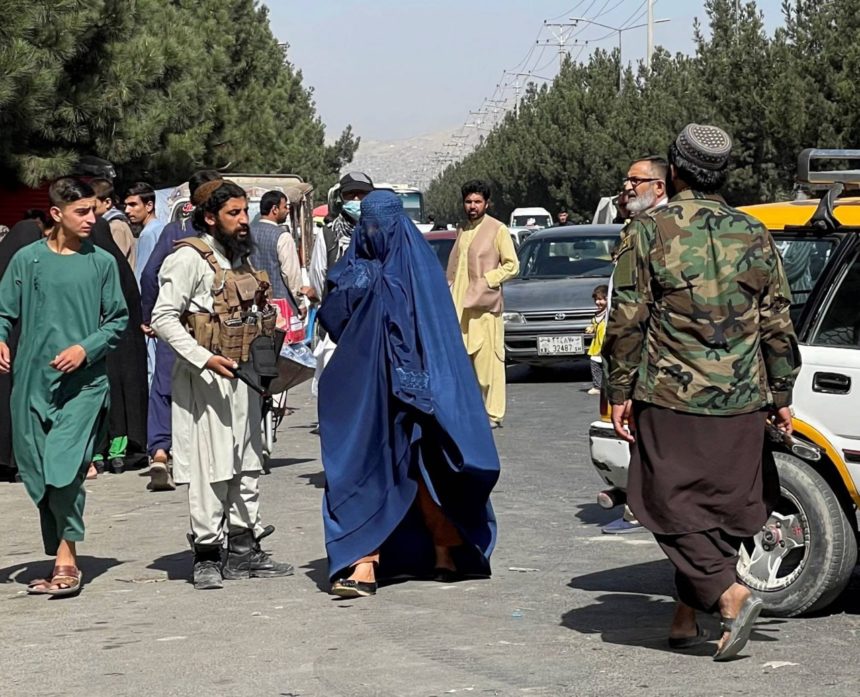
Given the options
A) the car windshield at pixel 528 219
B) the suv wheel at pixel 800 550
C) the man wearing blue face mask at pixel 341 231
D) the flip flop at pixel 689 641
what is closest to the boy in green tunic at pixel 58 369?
the flip flop at pixel 689 641

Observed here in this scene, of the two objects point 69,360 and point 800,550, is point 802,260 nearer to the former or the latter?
point 800,550

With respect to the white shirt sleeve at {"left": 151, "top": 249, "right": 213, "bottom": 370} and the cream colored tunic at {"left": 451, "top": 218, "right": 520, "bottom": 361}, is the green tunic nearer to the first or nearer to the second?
the white shirt sleeve at {"left": 151, "top": 249, "right": 213, "bottom": 370}

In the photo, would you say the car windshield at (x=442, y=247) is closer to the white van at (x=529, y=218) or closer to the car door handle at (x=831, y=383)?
the car door handle at (x=831, y=383)

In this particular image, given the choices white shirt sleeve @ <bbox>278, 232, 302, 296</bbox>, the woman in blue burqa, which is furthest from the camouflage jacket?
white shirt sleeve @ <bbox>278, 232, 302, 296</bbox>

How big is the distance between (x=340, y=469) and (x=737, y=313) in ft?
7.51

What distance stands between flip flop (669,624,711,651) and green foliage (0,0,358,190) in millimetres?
15335

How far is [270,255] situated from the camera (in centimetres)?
1233

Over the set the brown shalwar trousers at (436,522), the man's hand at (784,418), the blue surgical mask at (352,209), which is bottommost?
the brown shalwar trousers at (436,522)

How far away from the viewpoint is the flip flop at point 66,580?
7.81m

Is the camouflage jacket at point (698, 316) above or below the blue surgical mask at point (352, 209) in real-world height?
below

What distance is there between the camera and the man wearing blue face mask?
1093 cm

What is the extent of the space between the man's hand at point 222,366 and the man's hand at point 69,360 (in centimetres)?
57

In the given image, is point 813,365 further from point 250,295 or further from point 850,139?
point 850,139

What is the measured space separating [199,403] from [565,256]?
525 inches
